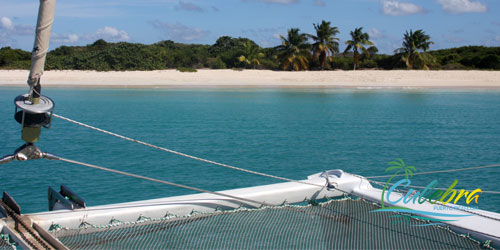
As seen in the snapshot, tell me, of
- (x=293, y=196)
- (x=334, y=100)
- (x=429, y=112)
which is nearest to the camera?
(x=293, y=196)

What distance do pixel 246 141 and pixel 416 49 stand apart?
38.3 meters

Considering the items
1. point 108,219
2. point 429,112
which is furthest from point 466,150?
point 108,219

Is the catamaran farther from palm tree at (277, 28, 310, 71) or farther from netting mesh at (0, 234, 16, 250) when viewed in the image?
palm tree at (277, 28, 310, 71)

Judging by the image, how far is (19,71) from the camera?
4134 cm

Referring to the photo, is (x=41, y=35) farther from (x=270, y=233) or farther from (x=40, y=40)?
(x=270, y=233)

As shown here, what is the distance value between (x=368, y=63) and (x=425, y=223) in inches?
1875

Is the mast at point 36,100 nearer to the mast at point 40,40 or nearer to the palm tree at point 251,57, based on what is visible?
the mast at point 40,40

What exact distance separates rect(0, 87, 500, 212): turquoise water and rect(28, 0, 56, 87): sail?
17.0ft

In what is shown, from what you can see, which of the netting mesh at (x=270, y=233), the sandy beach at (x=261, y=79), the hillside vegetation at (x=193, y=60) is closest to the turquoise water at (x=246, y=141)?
the netting mesh at (x=270, y=233)

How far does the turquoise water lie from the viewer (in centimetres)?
996

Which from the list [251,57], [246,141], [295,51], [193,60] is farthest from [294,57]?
[246,141]

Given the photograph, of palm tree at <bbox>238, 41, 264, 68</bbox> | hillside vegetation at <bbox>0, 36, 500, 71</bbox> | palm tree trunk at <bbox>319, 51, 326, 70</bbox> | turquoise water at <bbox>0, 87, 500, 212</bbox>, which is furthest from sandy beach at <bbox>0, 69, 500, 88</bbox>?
turquoise water at <bbox>0, 87, 500, 212</bbox>

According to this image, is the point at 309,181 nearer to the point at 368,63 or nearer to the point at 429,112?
the point at 429,112

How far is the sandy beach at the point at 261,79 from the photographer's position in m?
39.6
